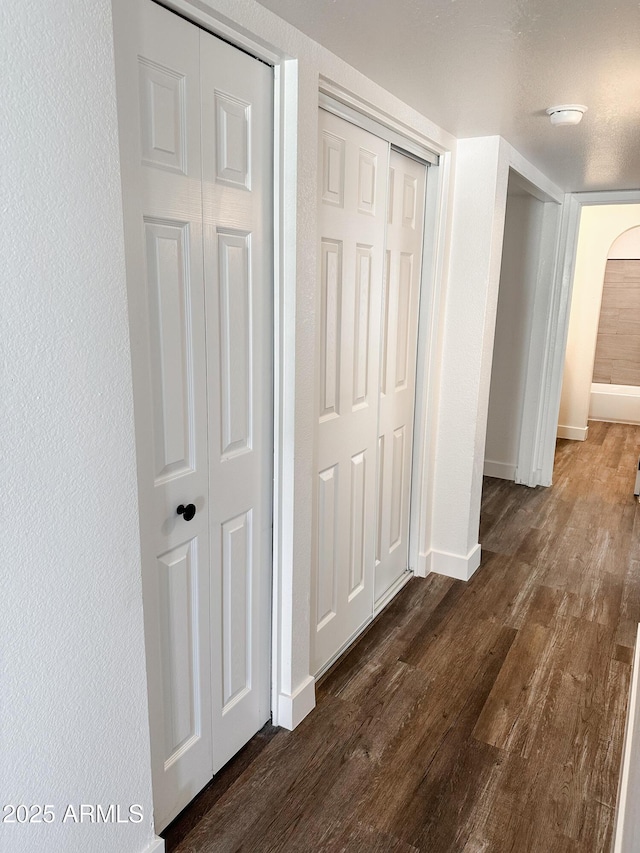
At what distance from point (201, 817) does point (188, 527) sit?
33.6 inches

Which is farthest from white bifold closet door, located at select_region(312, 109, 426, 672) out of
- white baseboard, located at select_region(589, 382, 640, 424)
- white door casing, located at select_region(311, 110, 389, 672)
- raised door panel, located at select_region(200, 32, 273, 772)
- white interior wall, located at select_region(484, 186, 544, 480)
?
white baseboard, located at select_region(589, 382, 640, 424)

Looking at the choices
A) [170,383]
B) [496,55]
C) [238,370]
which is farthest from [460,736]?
[496,55]

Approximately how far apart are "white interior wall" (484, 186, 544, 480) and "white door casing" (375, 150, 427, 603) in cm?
204

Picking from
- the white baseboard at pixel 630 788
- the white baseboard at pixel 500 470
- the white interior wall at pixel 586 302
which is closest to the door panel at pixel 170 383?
the white baseboard at pixel 630 788

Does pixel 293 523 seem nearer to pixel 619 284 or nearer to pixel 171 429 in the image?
pixel 171 429

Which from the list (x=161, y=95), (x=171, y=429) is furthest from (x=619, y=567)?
(x=161, y=95)

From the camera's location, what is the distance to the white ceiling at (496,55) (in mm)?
1484

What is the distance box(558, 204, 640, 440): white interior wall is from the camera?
585 centimetres

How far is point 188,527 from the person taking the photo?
63.2 inches

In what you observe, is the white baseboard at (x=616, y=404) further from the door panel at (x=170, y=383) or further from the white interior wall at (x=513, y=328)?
the door panel at (x=170, y=383)

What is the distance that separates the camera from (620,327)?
735cm

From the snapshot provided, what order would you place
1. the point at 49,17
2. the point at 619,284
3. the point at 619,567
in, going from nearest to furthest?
the point at 49,17 → the point at 619,567 → the point at 619,284

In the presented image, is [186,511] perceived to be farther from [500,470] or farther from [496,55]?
[500,470]

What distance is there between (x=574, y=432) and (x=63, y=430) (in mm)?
6115
